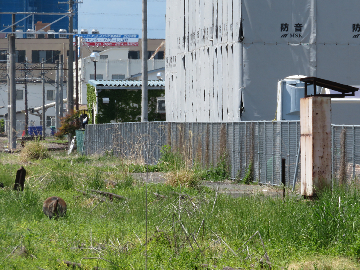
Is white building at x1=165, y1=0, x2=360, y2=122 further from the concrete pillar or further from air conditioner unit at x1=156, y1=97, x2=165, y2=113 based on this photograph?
air conditioner unit at x1=156, y1=97, x2=165, y2=113

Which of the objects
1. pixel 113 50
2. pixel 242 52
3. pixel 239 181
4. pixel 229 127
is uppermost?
pixel 113 50

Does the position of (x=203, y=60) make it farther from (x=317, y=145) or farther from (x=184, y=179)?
(x=317, y=145)

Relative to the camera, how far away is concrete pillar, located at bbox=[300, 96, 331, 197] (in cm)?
994

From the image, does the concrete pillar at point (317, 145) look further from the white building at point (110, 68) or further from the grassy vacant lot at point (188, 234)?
the white building at point (110, 68)

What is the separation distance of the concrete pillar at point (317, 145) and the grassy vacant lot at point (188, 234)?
485mm

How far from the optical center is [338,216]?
764cm

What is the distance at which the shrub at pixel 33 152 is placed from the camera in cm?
2323

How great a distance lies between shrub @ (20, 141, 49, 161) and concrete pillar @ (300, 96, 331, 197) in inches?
615

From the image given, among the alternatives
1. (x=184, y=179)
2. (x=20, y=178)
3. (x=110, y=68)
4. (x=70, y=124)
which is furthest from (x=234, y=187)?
(x=110, y=68)

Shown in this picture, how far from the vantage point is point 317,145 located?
10.0 meters

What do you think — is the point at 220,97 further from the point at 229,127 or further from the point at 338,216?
the point at 338,216

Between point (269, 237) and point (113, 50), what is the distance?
7389 cm

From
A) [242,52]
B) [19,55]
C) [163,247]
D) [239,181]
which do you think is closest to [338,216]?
[163,247]

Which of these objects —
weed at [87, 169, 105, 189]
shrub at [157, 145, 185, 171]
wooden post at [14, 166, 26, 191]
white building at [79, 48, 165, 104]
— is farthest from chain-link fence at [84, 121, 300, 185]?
white building at [79, 48, 165, 104]
